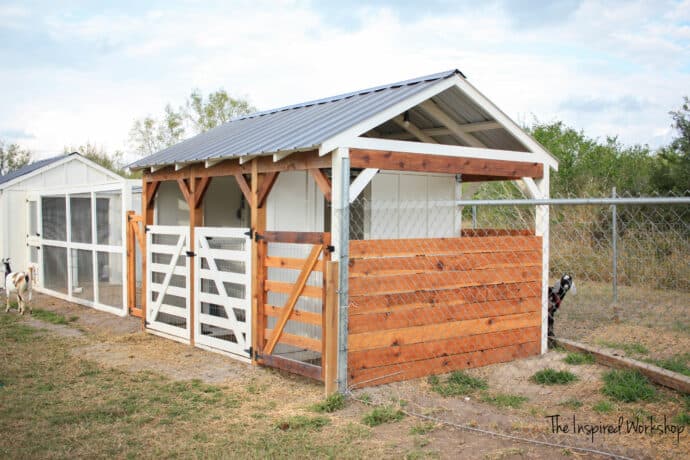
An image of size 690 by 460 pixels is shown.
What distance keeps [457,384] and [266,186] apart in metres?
2.78

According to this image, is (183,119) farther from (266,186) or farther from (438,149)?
(438,149)

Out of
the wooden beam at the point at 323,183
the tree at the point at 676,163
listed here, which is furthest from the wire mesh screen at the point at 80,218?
the tree at the point at 676,163

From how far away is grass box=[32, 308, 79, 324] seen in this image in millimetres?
9891

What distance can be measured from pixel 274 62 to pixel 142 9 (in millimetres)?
12421

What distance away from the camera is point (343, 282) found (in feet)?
17.9

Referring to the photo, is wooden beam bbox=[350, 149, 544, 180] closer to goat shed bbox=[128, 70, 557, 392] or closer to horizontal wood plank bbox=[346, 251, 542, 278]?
goat shed bbox=[128, 70, 557, 392]

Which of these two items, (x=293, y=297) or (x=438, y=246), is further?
(x=438, y=246)

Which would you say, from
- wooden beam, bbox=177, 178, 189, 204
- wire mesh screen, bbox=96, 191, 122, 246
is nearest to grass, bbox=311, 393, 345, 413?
wooden beam, bbox=177, 178, 189, 204

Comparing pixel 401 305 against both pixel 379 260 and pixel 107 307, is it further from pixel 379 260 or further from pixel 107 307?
pixel 107 307

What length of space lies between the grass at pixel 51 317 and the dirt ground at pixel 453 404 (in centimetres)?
146

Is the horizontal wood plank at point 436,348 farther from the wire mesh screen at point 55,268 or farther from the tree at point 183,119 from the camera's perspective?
the tree at point 183,119

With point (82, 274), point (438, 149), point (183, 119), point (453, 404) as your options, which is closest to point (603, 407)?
point (453, 404)

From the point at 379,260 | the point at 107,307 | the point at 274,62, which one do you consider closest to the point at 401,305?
the point at 379,260

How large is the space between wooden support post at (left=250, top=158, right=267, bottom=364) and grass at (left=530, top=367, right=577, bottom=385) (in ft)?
9.31
